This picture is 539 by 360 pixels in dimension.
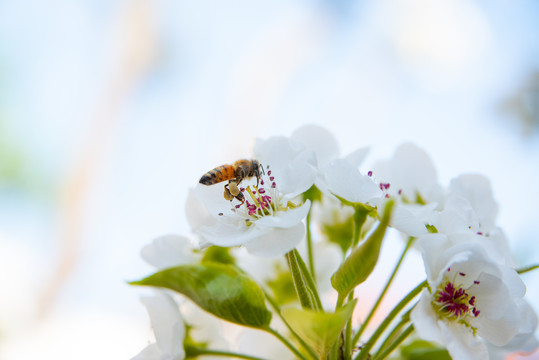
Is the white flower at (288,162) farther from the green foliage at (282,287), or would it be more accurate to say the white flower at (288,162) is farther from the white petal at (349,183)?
the green foliage at (282,287)

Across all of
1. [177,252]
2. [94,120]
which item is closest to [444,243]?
[177,252]

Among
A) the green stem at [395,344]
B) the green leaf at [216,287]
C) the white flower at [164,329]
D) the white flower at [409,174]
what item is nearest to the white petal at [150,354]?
the white flower at [164,329]

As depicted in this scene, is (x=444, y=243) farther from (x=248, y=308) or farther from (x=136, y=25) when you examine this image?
(x=136, y=25)

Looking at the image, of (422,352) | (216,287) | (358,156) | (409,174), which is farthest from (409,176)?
(216,287)

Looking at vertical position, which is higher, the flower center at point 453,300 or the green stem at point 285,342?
the flower center at point 453,300

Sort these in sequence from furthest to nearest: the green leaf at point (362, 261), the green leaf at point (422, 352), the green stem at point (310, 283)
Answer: the green leaf at point (422, 352) → the green stem at point (310, 283) → the green leaf at point (362, 261)

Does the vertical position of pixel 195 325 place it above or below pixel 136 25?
below

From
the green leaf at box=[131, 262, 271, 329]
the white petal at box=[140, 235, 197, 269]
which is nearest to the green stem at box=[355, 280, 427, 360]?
the green leaf at box=[131, 262, 271, 329]
